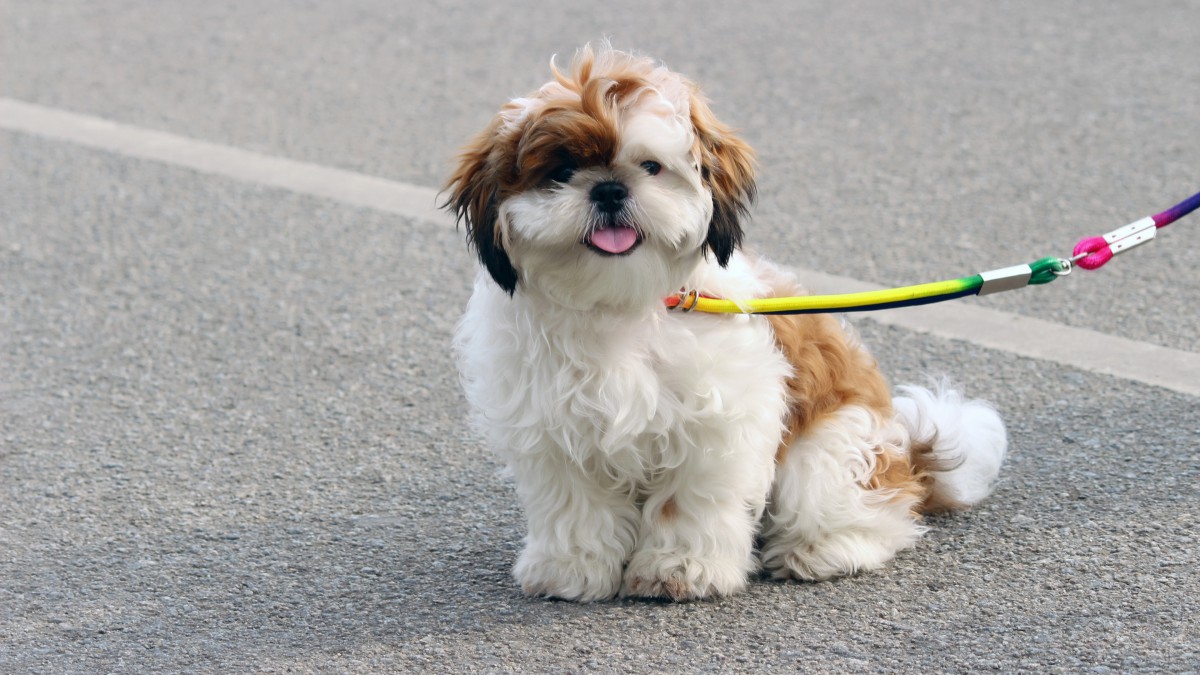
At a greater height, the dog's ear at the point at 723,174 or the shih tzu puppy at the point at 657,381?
the dog's ear at the point at 723,174

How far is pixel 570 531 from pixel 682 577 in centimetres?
28

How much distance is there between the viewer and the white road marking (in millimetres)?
4566

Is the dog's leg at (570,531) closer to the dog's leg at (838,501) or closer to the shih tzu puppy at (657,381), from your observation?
the shih tzu puppy at (657,381)

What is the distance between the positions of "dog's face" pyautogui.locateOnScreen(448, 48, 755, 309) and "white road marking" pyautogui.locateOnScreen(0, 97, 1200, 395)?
169cm

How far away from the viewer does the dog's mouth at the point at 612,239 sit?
2848 mm

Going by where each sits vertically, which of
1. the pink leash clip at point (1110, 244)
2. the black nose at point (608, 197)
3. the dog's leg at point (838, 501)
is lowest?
the dog's leg at point (838, 501)

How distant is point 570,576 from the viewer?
10.8 feet

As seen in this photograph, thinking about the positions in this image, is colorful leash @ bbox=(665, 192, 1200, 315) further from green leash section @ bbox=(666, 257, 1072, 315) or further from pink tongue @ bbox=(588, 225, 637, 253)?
pink tongue @ bbox=(588, 225, 637, 253)

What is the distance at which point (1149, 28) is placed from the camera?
8367 millimetres

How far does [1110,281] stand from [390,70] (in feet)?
15.3

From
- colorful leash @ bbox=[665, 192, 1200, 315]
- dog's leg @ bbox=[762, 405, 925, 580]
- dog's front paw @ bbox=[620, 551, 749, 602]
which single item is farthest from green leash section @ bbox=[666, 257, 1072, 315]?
dog's front paw @ bbox=[620, 551, 749, 602]

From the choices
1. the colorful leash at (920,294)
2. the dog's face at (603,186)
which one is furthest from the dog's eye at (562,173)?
the colorful leash at (920,294)

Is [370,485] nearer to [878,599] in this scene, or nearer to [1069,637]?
[878,599]

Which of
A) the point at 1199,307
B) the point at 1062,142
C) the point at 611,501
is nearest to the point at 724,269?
the point at 611,501
